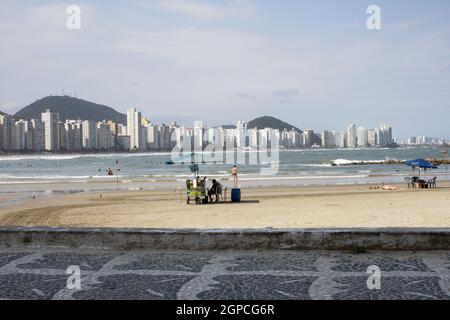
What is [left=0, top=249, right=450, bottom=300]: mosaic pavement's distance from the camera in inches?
181

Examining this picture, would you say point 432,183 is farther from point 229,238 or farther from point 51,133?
point 51,133

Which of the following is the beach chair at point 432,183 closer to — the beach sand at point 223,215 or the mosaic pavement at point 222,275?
the beach sand at point 223,215

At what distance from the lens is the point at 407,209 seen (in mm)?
16297

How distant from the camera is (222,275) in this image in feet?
17.2

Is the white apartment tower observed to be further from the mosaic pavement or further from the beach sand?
the mosaic pavement

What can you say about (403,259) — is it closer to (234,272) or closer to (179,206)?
(234,272)

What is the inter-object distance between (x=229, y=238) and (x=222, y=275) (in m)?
1.19

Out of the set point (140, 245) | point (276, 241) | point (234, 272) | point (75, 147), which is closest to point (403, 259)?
point (276, 241)

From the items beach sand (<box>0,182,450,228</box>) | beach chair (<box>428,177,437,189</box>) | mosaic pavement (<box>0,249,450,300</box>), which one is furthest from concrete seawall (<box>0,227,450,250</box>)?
beach chair (<box>428,177,437,189</box>)

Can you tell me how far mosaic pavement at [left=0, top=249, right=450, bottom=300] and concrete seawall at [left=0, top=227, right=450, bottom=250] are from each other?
150mm

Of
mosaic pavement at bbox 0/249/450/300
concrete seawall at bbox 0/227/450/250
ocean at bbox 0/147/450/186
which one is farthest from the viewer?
ocean at bbox 0/147/450/186

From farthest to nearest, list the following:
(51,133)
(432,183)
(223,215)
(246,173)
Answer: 1. (51,133)
2. (246,173)
3. (432,183)
4. (223,215)

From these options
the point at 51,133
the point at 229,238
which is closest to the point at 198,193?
the point at 229,238

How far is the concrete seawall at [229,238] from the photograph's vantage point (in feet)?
20.3
